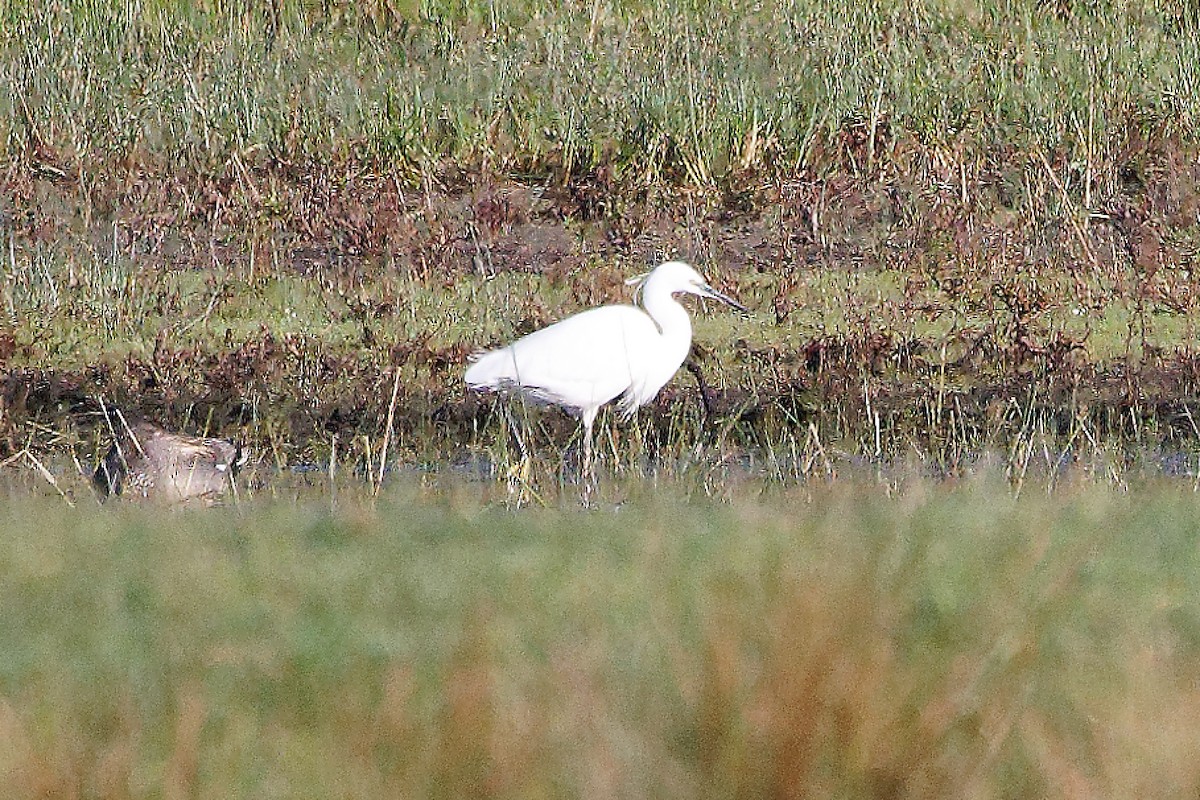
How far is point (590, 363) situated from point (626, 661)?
3333mm

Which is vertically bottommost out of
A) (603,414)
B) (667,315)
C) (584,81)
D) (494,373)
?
(603,414)

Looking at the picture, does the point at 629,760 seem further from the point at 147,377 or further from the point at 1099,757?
the point at 147,377

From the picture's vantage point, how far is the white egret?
602 cm

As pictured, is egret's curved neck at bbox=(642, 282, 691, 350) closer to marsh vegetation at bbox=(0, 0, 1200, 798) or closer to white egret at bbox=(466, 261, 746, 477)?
white egret at bbox=(466, 261, 746, 477)

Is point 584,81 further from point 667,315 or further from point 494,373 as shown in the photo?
point 494,373

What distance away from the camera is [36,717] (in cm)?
259

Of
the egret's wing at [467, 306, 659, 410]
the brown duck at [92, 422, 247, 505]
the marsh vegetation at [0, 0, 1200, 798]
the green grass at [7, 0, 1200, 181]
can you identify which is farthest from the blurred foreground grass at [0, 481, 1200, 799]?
the green grass at [7, 0, 1200, 181]

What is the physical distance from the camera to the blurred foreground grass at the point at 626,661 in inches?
98.7

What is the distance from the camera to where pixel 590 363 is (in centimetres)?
602

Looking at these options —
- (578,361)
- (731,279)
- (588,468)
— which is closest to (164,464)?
(588,468)

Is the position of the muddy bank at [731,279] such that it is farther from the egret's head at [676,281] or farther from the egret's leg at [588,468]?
the egret's leg at [588,468]

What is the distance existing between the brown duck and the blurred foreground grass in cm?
183

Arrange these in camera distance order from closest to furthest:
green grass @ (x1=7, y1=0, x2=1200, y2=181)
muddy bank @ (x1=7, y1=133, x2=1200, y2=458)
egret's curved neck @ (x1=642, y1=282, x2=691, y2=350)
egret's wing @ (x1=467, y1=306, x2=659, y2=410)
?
1. egret's wing @ (x1=467, y1=306, x2=659, y2=410)
2. egret's curved neck @ (x1=642, y1=282, x2=691, y2=350)
3. muddy bank @ (x1=7, y1=133, x2=1200, y2=458)
4. green grass @ (x1=7, y1=0, x2=1200, y2=181)

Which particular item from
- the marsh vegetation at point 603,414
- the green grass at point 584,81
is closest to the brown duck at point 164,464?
the marsh vegetation at point 603,414
